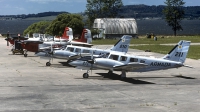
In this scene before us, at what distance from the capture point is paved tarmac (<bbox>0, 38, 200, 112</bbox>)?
61.5ft

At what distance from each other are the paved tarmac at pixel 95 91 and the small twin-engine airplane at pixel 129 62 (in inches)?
32.1

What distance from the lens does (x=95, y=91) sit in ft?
74.9

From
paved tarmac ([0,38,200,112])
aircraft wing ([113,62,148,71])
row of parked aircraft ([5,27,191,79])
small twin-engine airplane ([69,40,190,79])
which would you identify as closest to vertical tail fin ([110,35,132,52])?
paved tarmac ([0,38,200,112])

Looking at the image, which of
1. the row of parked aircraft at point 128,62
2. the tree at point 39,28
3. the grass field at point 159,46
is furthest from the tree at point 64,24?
the row of parked aircraft at point 128,62

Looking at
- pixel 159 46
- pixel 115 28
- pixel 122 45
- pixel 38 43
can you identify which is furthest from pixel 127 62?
pixel 115 28

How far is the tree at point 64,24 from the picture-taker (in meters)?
77.3

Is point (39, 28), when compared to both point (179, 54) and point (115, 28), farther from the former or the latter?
point (179, 54)

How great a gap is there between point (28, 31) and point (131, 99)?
66992 mm

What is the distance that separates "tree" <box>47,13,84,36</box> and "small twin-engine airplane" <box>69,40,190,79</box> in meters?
49.9

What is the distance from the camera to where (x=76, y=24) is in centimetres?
7800

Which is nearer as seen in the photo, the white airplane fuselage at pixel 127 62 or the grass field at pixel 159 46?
the white airplane fuselage at pixel 127 62

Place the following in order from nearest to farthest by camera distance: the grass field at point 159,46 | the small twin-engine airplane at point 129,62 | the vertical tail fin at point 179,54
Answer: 1. the small twin-engine airplane at point 129,62
2. the vertical tail fin at point 179,54
3. the grass field at point 159,46

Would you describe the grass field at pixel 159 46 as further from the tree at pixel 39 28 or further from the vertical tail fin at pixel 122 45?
the tree at pixel 39 28

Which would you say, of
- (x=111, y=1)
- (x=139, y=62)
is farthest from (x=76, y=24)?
(x=139, y=62)
